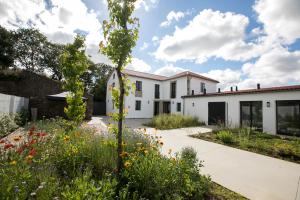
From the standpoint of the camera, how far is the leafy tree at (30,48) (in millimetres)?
28094

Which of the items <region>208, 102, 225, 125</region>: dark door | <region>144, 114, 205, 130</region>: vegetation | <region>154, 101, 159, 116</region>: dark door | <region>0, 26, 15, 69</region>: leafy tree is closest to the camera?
<region>144, 114, 205, 130</region>: vegetation

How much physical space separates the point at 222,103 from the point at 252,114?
102 inches

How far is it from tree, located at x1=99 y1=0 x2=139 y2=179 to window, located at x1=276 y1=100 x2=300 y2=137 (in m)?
10.9

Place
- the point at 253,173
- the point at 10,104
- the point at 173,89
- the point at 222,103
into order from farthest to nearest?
the point at 173,89 < the point at 222,103 < the point at 10,104 < the point at 253,173

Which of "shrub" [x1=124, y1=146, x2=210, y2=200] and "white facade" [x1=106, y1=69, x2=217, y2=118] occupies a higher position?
"white facade" [x1=106, y1=69, x2=217, y2=118]

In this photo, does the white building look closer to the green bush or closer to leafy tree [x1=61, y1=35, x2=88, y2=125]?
leafy tree [x1=61, y1=35, x2=88, y2=125]

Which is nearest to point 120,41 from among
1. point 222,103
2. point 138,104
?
point 222,103

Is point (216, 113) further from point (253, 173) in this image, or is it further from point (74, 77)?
point (74, 77)

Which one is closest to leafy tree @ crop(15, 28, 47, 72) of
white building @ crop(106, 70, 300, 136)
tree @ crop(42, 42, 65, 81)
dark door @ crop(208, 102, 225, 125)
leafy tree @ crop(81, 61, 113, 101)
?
tree @ crop(42, 42, 65, 81)

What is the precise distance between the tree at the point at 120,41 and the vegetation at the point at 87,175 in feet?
1.63

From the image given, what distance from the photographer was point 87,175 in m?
2.60

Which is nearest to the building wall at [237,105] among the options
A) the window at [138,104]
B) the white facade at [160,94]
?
the white facade at [160,94]

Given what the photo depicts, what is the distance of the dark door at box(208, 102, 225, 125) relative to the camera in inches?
546

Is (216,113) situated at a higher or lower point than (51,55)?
lower
